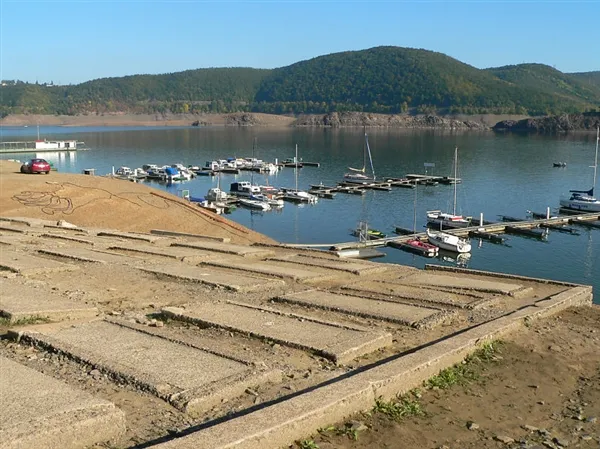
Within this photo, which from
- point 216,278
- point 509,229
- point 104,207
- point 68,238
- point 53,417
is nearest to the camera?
point 53,417

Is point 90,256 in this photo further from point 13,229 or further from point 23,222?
point 23,222

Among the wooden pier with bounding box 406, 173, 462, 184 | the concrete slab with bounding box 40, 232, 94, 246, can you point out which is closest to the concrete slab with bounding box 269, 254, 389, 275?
the concrete slab with bounding box 40, 232, 94, 246

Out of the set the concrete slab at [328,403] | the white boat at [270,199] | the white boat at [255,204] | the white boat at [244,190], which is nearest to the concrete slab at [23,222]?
the concrete slab at [328,403]

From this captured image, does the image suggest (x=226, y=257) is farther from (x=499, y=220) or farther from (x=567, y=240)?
(x=499, y=220)

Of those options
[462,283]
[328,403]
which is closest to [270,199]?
[462,283]

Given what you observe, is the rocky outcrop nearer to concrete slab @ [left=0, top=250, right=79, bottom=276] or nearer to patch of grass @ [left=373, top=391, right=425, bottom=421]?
concrete slab @ [left=0, top=250, right=79, bottom=276]

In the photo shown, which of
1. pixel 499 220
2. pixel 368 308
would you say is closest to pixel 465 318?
pixel 368 308
